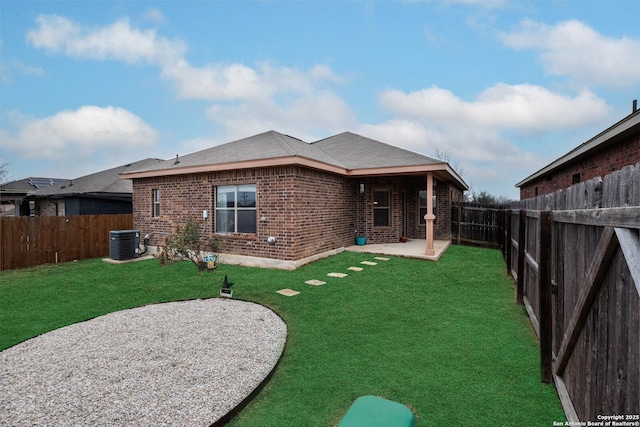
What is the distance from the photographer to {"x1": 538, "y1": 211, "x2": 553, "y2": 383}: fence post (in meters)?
3.11

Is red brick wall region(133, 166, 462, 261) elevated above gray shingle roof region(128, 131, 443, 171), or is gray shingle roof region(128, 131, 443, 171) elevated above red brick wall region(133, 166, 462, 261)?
gray shingle roof region(128, 131, 443, 171)

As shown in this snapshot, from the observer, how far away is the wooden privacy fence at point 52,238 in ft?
30.8

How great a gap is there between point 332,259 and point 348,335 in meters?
5.32

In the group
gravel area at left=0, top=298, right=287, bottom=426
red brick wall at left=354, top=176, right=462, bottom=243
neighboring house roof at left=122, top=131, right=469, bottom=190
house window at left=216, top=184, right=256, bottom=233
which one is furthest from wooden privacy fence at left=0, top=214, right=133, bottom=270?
red brick wall at left=354, top=176, right=462, bottom=243

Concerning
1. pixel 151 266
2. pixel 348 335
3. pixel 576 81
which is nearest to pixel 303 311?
pixel 348 335

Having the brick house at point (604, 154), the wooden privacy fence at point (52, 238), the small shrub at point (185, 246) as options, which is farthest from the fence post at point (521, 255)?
the wooden privacy fence at point (52, 238)

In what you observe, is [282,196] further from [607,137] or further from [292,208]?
[607,137]

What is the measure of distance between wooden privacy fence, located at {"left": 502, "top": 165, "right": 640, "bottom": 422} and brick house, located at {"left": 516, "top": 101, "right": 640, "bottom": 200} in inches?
146

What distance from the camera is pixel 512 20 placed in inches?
343

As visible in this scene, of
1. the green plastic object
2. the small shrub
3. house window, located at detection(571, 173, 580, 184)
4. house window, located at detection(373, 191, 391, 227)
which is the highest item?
house window, located at detection(571, 173, 580, 184)

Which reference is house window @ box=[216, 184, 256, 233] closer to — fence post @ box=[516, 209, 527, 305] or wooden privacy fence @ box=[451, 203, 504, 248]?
fence post @ box=[516, 209, 527, 305]

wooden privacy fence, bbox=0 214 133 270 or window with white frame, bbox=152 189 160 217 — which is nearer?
wooden privacy fence, bbox=0 214 133 270

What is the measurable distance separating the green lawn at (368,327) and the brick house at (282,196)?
117cm

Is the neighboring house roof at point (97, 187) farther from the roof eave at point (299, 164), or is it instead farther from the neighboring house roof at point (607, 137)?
the neighboring house roof at point (607, 137)
